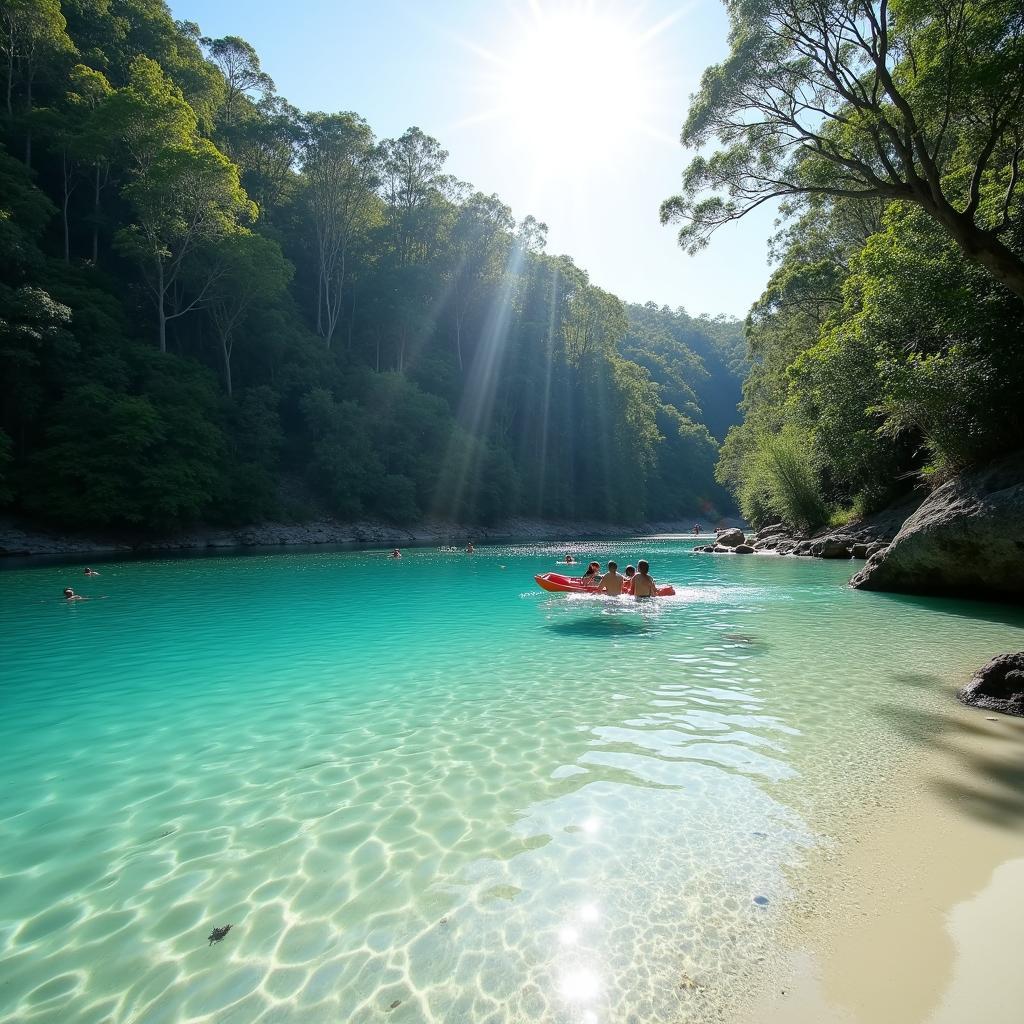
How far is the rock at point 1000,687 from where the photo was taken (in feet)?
19.1

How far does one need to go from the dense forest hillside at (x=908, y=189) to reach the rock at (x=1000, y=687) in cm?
551

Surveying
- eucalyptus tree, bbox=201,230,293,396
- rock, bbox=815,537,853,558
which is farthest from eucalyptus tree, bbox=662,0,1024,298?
eucalyptus tree, bbox=201,230,293,396

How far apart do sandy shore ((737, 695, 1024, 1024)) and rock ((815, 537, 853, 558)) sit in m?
21.7

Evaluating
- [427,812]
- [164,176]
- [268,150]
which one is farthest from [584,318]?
[427,812]

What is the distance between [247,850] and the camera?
3701 millimetres

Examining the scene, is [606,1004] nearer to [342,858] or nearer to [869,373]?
[342,858]

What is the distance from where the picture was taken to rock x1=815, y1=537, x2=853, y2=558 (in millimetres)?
23719

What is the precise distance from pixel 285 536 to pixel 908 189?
34718mm

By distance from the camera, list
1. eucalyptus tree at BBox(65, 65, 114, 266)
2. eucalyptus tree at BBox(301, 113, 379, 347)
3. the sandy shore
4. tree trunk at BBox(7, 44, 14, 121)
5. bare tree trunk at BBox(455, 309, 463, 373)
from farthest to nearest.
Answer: bare tree trunk at BBox(455, 309, 463, 373) → eucalyptus tree at BBox(301, 113, 379, 347) → tree trunk at BBox(7, 44, 14, 121) → eucalyptus tree at BBox(65, 65, 114, 266) → the sandy shore

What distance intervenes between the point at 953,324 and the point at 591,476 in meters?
48.7

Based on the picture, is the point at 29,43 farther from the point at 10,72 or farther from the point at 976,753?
the point at 976,753

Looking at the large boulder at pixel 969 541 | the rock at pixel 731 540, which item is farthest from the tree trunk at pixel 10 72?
the large boulder at pixel 969 541

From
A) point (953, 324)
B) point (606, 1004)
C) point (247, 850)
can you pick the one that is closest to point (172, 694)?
point (247, 850)

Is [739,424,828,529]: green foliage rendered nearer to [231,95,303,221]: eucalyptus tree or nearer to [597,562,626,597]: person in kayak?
[597,562,626,597]: person in kayak
